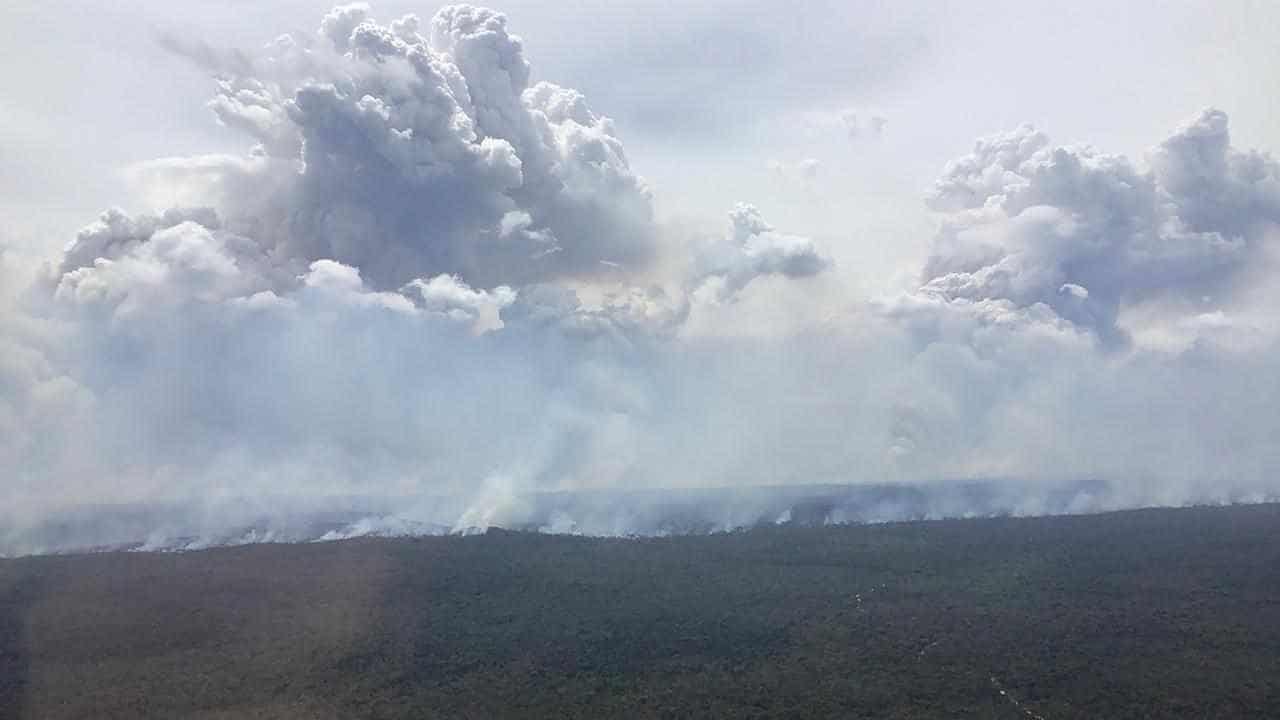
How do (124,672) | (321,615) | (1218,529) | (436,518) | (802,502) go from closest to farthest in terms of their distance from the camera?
(124,672) → (321,615) → (1218,529) → (436,518) → (802,502)

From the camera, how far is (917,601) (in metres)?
70.7

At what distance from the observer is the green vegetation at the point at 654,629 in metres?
51.8

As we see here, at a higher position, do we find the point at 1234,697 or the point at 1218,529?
the point at 1218,529

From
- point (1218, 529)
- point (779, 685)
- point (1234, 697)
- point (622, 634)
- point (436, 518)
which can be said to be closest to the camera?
point (1234, 697)

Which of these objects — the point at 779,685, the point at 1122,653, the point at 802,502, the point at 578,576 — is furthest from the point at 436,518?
the point at 1122,653

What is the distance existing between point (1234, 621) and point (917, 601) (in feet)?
74.1

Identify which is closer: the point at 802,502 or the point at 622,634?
the point at 622,634

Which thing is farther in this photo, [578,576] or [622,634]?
[578,576]

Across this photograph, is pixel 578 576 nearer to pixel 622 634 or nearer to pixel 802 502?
pixel 622 634

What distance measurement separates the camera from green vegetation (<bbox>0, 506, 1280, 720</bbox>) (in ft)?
170

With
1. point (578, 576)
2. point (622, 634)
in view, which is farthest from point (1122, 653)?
point (578, 576)

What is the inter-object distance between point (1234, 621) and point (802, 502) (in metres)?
116

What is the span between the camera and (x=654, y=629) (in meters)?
64.4

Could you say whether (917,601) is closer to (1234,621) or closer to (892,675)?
(892,675)
